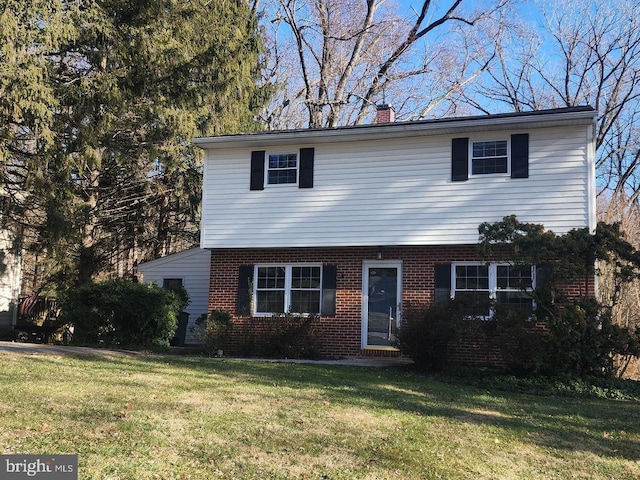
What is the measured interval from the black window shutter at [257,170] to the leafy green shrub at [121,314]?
3.37m

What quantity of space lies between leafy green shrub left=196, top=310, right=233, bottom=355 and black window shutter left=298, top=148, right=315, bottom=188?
11.9 ft

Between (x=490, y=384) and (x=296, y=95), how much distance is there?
782 inches

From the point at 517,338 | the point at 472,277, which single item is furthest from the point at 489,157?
the point at 517,338

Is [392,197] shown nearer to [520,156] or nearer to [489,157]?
[489,157]

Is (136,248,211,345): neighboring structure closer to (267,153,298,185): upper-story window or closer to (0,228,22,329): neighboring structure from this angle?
(267,153,298,185): upper-story window

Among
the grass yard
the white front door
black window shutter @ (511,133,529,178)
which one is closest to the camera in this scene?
the grass yard

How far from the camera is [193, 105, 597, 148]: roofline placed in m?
12.2

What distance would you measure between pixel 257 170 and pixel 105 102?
4206mm

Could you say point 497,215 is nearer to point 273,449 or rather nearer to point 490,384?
point 490,384

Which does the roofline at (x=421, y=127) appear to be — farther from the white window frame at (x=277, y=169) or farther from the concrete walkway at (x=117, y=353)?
the concrete walkway at (x=117, y=353)

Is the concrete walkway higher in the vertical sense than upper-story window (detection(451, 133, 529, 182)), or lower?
lower

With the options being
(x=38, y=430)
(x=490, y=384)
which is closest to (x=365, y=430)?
(x=38, y=430)

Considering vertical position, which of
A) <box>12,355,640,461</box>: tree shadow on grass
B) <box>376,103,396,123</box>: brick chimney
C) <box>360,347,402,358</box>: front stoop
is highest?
<box>376,103,396,123</box>: brick chimney

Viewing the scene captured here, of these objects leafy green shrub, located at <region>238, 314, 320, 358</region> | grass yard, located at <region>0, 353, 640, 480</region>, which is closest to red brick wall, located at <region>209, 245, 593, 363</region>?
leafy green shrub, located at <region>238, 314, 320, 358</region>
